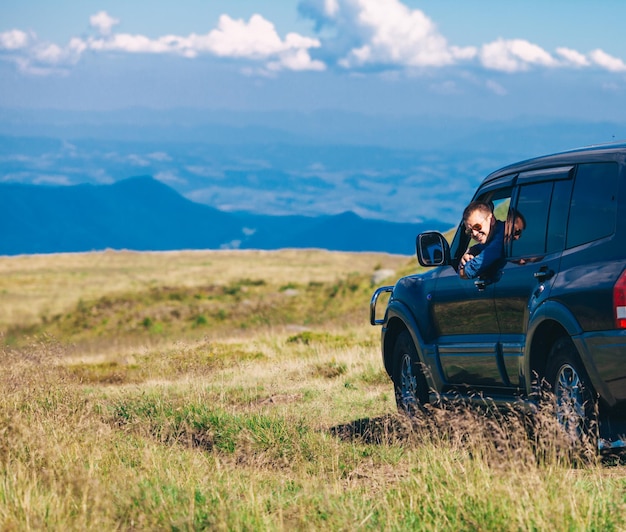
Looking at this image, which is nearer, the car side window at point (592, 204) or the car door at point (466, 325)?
the car side window at point (592, 204)

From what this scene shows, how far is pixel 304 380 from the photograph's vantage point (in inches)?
562

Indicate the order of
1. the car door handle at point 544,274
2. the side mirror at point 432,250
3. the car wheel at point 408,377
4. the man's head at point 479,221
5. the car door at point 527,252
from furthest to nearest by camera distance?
the car wheel at point 408,377 → the side mirror at point 432,250 → the man's head at point 479,221 → the car door at point 527,252 → the car door handle at point 544,274

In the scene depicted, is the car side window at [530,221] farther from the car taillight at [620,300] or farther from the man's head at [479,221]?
the car taillight at [620,300]

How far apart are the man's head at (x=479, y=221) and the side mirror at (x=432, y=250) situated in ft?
1.86

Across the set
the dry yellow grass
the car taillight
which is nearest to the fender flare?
the car taillight

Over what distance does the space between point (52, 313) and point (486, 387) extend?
210 ft

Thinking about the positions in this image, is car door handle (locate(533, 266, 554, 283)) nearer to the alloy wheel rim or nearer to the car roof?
the alloy wheel rim

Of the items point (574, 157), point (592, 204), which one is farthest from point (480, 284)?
point (592, 204)

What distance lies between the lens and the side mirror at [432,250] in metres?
8.55

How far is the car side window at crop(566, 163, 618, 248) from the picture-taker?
21.3 ft

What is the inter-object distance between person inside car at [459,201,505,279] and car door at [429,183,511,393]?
0.10m

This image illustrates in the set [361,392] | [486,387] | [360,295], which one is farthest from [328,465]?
[360,295]

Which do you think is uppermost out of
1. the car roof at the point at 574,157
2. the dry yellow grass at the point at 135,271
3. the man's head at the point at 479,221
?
the car roof at the point at 574,157

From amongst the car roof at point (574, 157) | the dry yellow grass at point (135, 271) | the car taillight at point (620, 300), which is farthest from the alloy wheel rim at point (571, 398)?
the dry yellow grass at point (135, 271)
